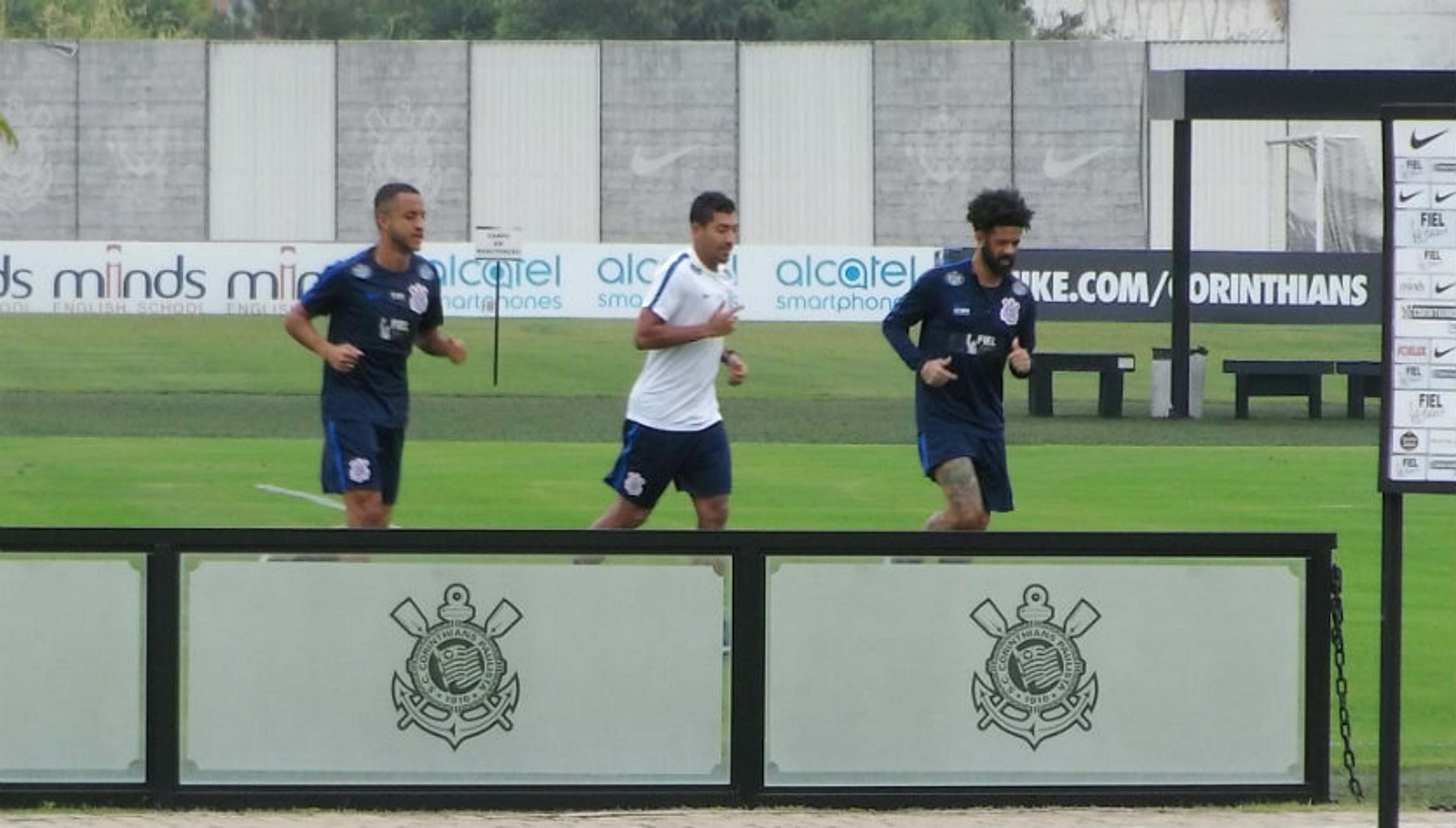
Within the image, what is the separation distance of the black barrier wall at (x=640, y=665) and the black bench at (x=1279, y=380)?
21.2m

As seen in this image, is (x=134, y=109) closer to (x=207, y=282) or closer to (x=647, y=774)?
(x=207, y=282)

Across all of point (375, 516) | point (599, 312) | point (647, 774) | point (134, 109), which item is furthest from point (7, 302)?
point (647, 774)

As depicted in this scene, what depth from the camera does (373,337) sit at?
1062 cm

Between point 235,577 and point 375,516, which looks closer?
point 235,577

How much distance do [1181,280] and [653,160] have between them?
128ft

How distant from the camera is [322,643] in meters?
8.05

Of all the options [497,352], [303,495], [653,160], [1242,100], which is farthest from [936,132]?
[303,495]

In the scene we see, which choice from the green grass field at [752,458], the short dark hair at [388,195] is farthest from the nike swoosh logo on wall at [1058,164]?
the short dark hair at [388,195]

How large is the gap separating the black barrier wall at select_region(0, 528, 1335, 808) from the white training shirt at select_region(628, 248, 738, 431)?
2.82m

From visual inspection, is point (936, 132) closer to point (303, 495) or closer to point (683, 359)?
point (303, 495)

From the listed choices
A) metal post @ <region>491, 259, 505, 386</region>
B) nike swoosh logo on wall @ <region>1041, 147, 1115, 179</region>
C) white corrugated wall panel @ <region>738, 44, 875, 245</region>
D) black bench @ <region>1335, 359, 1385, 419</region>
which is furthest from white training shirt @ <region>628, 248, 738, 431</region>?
nike swoosh logo on wall @ <region>1041, 147, 1115, 179</region>

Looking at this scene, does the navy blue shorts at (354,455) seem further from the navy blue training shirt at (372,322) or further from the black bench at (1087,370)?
the black bench at (1087,370)

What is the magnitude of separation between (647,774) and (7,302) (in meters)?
40.0

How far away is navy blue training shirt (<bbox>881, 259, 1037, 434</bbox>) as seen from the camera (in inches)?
421
